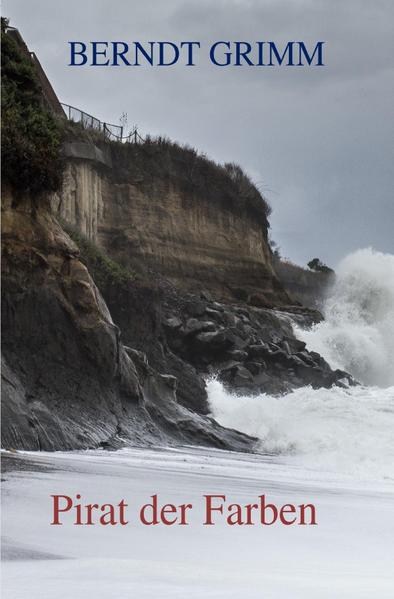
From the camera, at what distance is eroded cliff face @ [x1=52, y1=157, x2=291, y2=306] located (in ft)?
103

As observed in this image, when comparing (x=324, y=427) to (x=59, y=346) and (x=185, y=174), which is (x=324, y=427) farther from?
(x=185, y=174)

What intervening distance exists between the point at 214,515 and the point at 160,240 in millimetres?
29702

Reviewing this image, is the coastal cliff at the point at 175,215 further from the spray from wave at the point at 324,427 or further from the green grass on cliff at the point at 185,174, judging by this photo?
the spray from wave at the point at 324,427

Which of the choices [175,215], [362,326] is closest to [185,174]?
[175,215]

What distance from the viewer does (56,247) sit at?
11.3m

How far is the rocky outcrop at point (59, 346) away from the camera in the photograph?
10.1 m

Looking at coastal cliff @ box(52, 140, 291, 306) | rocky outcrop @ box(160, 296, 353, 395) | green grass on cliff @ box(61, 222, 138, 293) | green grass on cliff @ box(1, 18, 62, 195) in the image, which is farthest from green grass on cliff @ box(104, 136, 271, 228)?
green grass on cliff @ box(1, 18, 62, 195)

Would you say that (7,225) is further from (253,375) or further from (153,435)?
(253,375)

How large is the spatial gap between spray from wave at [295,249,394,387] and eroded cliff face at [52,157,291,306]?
2742 millimetres

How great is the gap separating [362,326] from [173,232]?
11239mm

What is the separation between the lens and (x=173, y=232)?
115 feet

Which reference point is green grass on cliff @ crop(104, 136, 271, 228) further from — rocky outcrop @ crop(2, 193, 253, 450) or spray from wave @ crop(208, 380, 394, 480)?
rocky outcrop @ crop(2, 193, 253, 450)

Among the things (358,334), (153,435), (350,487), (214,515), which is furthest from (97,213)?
(214,515)

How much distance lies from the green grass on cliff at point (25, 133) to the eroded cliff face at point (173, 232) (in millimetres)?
15996
